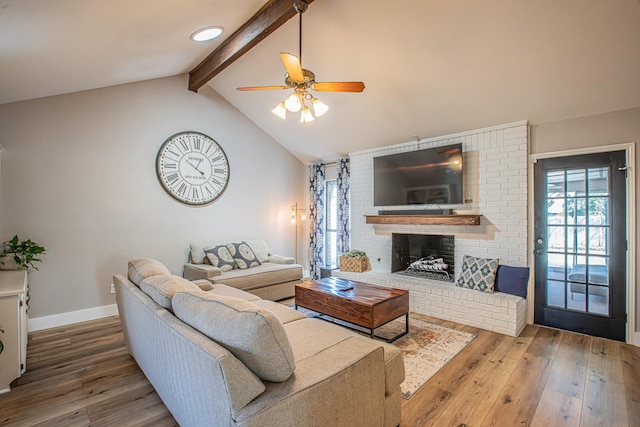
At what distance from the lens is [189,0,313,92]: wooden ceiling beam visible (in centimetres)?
286

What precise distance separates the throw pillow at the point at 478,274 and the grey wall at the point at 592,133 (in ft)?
3.94

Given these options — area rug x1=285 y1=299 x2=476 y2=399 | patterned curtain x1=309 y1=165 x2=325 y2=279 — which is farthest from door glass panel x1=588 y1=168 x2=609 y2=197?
patterned curtain x1=309 y1=165 x2=325 y2=279

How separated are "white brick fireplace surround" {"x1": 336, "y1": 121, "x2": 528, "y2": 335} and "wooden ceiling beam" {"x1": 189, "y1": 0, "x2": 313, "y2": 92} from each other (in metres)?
2.56

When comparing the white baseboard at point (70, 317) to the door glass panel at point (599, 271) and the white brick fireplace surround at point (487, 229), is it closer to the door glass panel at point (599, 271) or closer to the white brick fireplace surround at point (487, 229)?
the white brick fireplace surround at point (487, 229)

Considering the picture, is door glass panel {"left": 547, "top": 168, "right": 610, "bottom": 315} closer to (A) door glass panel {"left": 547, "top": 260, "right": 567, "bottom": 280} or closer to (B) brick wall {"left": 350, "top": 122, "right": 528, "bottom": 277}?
(A) door glass panel {"left": 547, "top": 260, "right": 567, "bottom": 280}

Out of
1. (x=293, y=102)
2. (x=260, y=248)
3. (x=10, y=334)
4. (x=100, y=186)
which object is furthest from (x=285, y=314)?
(x=100, y=186)

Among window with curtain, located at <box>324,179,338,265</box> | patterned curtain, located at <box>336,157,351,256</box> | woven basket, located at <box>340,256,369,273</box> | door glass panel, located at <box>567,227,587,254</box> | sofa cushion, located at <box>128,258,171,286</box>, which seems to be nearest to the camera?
sofa cushion, located at <box>128,258,171,286</box>

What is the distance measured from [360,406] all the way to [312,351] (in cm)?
37

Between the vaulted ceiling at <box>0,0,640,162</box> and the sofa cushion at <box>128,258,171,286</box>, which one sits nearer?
the vaulted ceiling at <box>0,0,640,162</box>

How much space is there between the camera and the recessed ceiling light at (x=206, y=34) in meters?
3.13

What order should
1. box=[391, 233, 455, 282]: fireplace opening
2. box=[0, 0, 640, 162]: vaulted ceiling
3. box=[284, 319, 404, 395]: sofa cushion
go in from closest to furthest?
box=[284, 319, 404, 395]: sofa cushion, box=[0, 0, 640, 162]: vaulted ceiling, box=[391, 233, 455, 282]: fireplace opening

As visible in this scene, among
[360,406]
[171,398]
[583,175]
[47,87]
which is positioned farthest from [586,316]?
[47,87]

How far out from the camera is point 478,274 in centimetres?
374

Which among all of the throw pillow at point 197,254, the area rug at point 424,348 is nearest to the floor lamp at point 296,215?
the throw pillow at point 197,254
